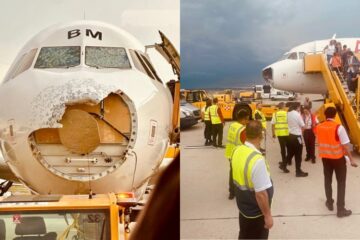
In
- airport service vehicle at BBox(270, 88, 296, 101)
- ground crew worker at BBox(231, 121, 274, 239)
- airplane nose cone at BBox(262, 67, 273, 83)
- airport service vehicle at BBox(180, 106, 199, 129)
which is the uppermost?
airplane nose cone at BBox(262, 67, 273, 83)

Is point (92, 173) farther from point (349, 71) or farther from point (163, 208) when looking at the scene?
point (163, 208)

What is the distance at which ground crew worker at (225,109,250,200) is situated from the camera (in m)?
2.65

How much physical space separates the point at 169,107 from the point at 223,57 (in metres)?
0.46

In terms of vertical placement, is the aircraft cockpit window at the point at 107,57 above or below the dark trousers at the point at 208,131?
above

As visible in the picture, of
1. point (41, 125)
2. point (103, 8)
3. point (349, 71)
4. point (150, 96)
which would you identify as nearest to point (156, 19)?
point (103, 8)

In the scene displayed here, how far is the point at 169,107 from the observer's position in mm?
2971

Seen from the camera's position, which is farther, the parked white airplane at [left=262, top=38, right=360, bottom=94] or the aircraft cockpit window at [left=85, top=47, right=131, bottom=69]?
the aircraft cockpit window at [left=85, top=47, right=131, bottom=69]

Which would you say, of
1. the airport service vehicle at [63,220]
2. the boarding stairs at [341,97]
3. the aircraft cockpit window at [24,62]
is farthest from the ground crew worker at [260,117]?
the aircraft cockpit window at [24,62]

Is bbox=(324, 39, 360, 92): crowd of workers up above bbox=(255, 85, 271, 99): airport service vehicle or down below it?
above

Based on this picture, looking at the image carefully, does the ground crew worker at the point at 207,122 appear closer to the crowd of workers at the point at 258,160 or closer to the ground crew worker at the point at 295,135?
the crowd of workers at the point at 258,160

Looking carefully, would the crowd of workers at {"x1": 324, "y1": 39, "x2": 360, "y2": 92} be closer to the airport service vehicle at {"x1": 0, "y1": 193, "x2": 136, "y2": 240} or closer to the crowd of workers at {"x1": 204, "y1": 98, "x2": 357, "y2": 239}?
the crowd of workers at {"x1": 204, "y1": 98, "x2": 357, "y2": 239}

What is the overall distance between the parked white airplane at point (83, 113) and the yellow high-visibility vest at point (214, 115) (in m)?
0.31

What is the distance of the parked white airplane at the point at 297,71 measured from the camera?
8.82 feet

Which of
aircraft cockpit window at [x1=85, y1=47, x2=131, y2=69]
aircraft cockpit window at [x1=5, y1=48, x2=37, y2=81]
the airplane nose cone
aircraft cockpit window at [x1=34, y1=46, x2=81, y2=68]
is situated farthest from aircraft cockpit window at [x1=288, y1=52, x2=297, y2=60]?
aircraft cockpit window at [x1=5, y1=48, x2=37, y2=81]
